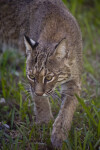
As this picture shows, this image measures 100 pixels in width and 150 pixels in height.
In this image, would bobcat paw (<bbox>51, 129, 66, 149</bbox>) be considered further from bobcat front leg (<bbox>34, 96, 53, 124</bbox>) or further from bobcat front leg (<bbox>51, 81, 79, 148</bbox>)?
bobcat front leg (<bbox>34, 96, 53, 124</bbox>)

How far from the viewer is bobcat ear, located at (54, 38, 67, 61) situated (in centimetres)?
429

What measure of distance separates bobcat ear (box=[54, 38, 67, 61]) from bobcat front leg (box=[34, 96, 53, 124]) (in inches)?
41.9

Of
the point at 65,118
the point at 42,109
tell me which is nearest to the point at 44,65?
the point at 65,118

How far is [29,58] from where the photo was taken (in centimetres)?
452

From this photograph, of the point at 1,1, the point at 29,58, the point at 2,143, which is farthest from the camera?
the point at 1,1

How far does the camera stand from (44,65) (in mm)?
4242

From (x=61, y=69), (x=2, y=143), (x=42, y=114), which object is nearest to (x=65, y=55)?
(x=61, y=69)

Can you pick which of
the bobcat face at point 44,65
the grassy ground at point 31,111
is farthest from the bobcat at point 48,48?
the grassy ground at point 31,111

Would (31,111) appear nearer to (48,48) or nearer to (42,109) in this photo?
(42,109)

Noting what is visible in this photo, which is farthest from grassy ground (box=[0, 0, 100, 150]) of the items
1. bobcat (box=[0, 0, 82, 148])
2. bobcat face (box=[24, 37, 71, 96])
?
bobcat face (box=[24, 37, 71, 96])

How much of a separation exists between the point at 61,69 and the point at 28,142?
4.18 ft

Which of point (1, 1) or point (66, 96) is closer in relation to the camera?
point (66, 96)

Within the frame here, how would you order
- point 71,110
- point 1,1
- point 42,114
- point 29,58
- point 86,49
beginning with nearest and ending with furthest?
point 29,58 < point 71,110 < point 42,114 < point 1,1 < point 86,49

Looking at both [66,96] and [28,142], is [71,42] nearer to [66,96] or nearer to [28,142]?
[66,96]
